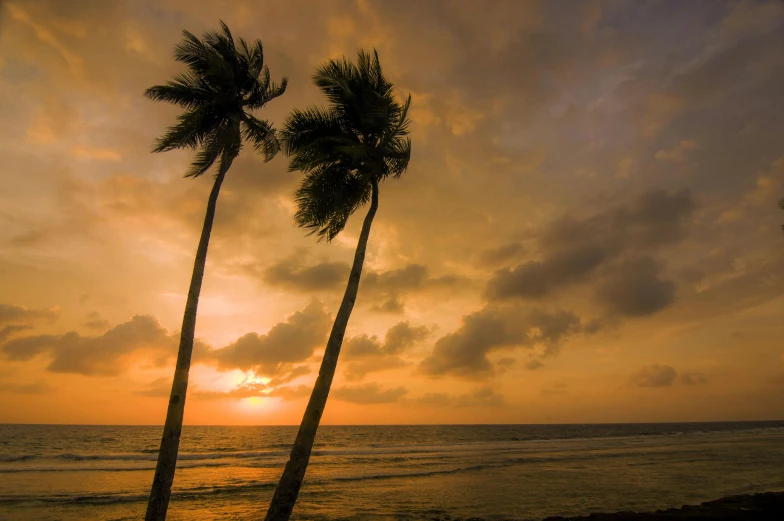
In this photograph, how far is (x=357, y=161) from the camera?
12.4m

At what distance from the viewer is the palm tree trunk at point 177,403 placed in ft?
32.7

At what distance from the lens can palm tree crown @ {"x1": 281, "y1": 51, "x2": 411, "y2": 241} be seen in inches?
491

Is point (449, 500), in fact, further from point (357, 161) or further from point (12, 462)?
point (12, 462)

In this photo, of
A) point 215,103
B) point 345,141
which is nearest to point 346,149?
point 345,141

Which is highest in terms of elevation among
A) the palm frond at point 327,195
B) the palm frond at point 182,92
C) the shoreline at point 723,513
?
the palm frond at point 182,92

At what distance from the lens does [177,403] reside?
10828 mm

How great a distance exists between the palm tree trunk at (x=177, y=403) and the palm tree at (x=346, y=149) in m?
2.93

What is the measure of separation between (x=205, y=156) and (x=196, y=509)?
1510 cm

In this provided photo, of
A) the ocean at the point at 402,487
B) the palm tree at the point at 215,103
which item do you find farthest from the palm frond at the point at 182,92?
the ocean at the point at 402,487

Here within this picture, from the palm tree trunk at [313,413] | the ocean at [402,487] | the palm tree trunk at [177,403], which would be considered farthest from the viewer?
the ocean at [402,487]

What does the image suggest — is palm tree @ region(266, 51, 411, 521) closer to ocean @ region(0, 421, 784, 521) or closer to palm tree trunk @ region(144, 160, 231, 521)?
palm tree trunk @ region(144, 160, 231, 521)

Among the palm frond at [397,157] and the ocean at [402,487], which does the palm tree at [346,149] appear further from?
the ocean at [402,487]

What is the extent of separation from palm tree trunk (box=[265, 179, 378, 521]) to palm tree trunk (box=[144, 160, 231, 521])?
229cm

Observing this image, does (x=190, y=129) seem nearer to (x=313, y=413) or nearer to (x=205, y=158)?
(x=205, y=158)
